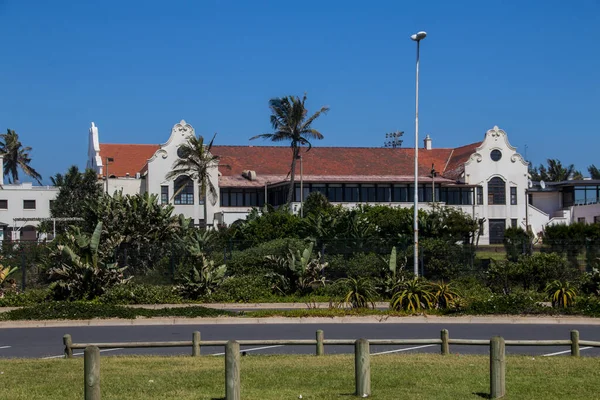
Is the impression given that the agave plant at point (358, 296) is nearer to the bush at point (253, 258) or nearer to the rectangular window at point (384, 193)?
the bush at point (253, 258)

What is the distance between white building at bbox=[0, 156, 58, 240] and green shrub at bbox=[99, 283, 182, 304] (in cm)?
4195

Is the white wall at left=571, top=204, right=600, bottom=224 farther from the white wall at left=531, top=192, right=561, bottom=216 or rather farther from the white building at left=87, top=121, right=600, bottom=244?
the white wall at left=531, top=192, right=561, bottom=216

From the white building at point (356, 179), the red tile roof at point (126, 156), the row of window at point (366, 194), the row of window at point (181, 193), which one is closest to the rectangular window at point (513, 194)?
the white building at point (356, 179)

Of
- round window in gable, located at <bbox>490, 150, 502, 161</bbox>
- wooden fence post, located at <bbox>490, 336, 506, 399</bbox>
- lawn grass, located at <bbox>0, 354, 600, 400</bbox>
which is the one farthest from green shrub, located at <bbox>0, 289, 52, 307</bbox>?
round window in gable, located at <bbox>490, 150, 502, 161</bbox>

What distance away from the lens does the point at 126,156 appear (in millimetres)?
76812

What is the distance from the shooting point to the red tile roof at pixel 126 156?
74.9m

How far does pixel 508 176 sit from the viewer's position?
7150cm

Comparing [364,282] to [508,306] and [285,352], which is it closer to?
[508,306]

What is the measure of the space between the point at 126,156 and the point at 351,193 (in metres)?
22.4

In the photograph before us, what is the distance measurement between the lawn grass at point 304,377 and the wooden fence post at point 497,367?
26 centimetres

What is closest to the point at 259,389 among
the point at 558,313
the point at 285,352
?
the point at 285,352

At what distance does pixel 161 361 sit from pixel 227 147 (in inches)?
2402

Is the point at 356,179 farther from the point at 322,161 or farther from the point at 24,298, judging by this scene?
the point at 24,298

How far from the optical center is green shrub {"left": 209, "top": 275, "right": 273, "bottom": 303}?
28.2 m
